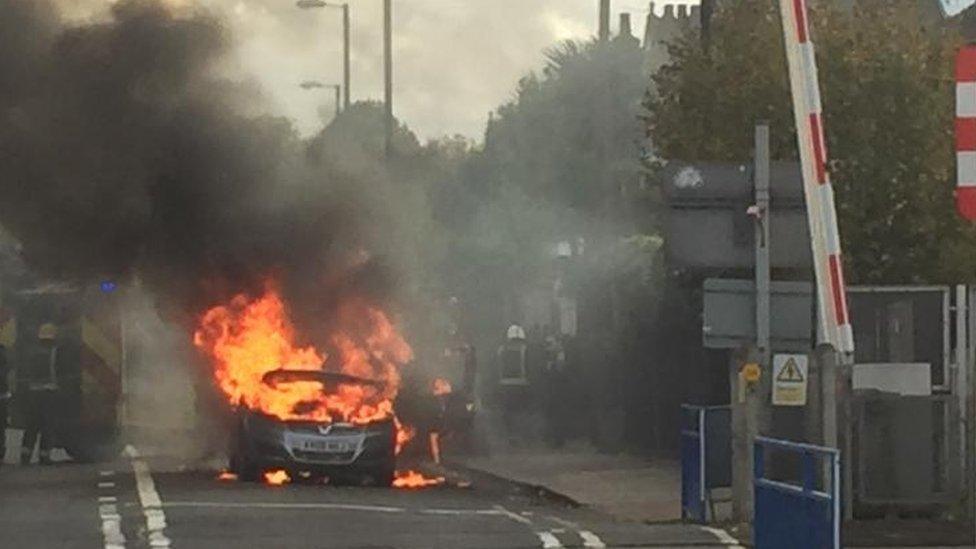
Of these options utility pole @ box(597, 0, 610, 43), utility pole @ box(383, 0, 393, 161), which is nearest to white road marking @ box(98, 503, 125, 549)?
utility pole @ box(597, 0, 610, 43)

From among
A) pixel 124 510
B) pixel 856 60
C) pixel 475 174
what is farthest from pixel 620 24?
pixel 124 510

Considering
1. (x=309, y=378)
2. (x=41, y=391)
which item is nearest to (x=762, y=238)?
(x=309, y=378)

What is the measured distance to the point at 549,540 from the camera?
19469mm

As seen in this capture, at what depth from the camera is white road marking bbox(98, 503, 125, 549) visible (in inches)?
744

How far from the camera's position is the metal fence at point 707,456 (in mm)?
21719

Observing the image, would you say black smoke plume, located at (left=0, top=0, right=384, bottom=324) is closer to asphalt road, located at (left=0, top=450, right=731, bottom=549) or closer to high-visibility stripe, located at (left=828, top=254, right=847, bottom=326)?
asphalt road, located at (left=0, top=450, right=731, bottom=549)

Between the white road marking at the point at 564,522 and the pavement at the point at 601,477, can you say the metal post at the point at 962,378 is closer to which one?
the pavement at the point at 601,477

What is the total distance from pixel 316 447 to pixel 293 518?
14.7ft

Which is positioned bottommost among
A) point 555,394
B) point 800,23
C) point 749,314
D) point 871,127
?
point 555,394

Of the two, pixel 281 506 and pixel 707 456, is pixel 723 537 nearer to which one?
pixel 707 456

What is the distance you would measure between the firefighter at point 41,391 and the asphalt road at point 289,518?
4.57m

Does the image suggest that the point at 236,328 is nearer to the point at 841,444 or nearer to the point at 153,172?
the point at 153,172

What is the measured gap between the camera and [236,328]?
32.5 m

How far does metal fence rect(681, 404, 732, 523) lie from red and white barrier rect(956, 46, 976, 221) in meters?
11.5
